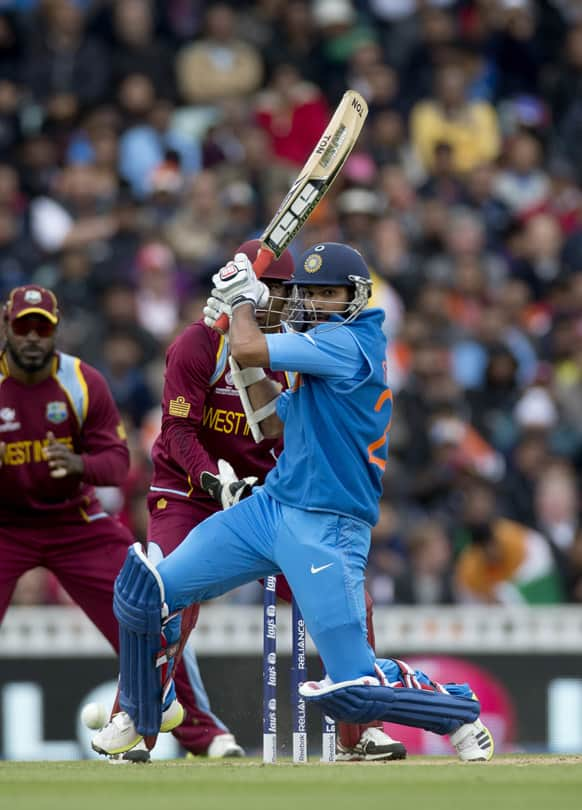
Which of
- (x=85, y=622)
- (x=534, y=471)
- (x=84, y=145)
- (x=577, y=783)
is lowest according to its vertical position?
(x=577, y=783)

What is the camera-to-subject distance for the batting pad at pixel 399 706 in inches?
318

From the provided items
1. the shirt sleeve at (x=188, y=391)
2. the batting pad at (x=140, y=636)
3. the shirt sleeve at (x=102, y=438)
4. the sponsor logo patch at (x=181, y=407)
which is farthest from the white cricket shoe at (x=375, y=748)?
the shirt sleeve at (x=102, y=438)

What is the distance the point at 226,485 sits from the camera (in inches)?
347

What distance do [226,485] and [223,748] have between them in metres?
Result: 1.82

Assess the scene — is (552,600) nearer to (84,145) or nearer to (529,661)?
(529,661)

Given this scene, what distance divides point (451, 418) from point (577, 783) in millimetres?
7147

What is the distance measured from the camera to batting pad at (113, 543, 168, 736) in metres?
8.37

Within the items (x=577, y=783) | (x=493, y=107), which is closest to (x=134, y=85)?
(x=493, y=107)

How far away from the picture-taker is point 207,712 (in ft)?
33.1

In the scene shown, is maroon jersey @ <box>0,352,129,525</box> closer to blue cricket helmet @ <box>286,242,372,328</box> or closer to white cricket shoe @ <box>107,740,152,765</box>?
white cricket shoe @ <box>107,740,152,765</box>

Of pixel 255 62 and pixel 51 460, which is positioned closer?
pixel 51 460

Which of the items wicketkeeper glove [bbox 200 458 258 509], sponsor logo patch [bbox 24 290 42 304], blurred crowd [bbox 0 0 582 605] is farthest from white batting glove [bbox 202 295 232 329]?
blurred crowd [bbox 0 0 582 605]

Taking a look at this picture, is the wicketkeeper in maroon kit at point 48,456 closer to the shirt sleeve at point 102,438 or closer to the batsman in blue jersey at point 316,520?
the shirt sleeve at point 102,438

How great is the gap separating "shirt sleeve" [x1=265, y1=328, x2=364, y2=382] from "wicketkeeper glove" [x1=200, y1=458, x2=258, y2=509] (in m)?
0.84
